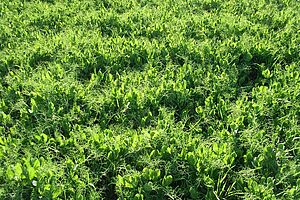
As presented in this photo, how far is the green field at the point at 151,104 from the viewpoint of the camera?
2.42 metres

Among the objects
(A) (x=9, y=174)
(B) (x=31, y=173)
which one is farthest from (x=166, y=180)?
(A) (x=9, y=174)

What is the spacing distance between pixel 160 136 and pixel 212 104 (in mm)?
648

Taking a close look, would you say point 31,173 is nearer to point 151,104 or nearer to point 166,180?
point 166,180

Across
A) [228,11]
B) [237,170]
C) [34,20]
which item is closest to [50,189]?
[237,170]

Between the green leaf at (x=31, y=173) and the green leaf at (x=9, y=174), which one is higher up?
the green leaf at (x=31, y=173)

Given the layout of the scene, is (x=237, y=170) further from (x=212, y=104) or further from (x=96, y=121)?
(x=96, y=121)

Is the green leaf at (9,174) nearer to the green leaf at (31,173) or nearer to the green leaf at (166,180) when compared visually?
the green leaf at (31,173)

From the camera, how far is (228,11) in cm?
493

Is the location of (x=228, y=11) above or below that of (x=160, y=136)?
above

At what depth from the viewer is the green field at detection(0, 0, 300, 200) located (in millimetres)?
2424

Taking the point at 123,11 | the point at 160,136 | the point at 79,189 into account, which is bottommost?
the point at 79,189

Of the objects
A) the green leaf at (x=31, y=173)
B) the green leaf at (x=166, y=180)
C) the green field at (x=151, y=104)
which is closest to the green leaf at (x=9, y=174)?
the green field at (x=151, y=104)

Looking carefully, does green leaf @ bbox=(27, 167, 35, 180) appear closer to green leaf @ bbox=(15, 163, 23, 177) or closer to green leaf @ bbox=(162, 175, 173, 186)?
green leaf @ bbox=(15, 163, 23, 177)

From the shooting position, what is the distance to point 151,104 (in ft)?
10.4
